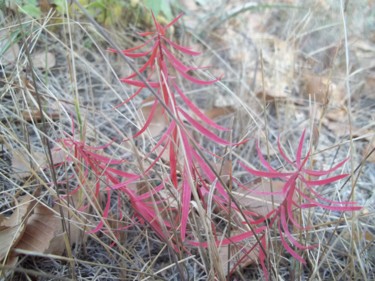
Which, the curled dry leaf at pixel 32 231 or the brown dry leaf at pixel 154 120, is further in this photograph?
A: the brown dry leaf at pixel 154 120

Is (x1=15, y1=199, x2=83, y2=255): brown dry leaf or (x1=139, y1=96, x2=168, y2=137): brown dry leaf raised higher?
(x1=139, y1=96, x2=168, y2=137): brown dry leaf

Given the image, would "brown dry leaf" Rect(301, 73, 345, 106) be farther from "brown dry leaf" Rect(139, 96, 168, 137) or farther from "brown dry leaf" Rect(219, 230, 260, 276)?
"brown dry leaf" Rect(219, 230, 260, 276)

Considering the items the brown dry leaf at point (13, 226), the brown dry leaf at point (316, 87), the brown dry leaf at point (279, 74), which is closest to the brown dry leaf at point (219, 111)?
the brown dry leaf at point (279, 74)

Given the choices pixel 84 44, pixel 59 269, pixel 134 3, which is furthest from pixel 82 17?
pixel 59 269

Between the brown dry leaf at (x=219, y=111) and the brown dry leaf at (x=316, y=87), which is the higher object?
the brown dry leaf at (x=316, y=87)

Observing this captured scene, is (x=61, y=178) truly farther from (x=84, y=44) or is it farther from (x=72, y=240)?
(x=84, y=44)

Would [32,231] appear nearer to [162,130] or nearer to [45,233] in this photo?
[45,233]

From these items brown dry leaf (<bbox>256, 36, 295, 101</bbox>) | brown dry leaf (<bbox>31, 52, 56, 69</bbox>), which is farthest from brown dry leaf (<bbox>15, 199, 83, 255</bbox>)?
brown dry leaf (<bbox>256, 36, 295, 101</bbox>)

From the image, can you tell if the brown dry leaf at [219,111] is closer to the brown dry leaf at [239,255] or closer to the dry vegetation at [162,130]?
the dry vegetation at [162,130]

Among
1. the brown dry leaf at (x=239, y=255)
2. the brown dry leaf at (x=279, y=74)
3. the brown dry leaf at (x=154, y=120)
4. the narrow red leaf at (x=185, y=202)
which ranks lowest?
the brown dry leaf at (x=239, y=255)
